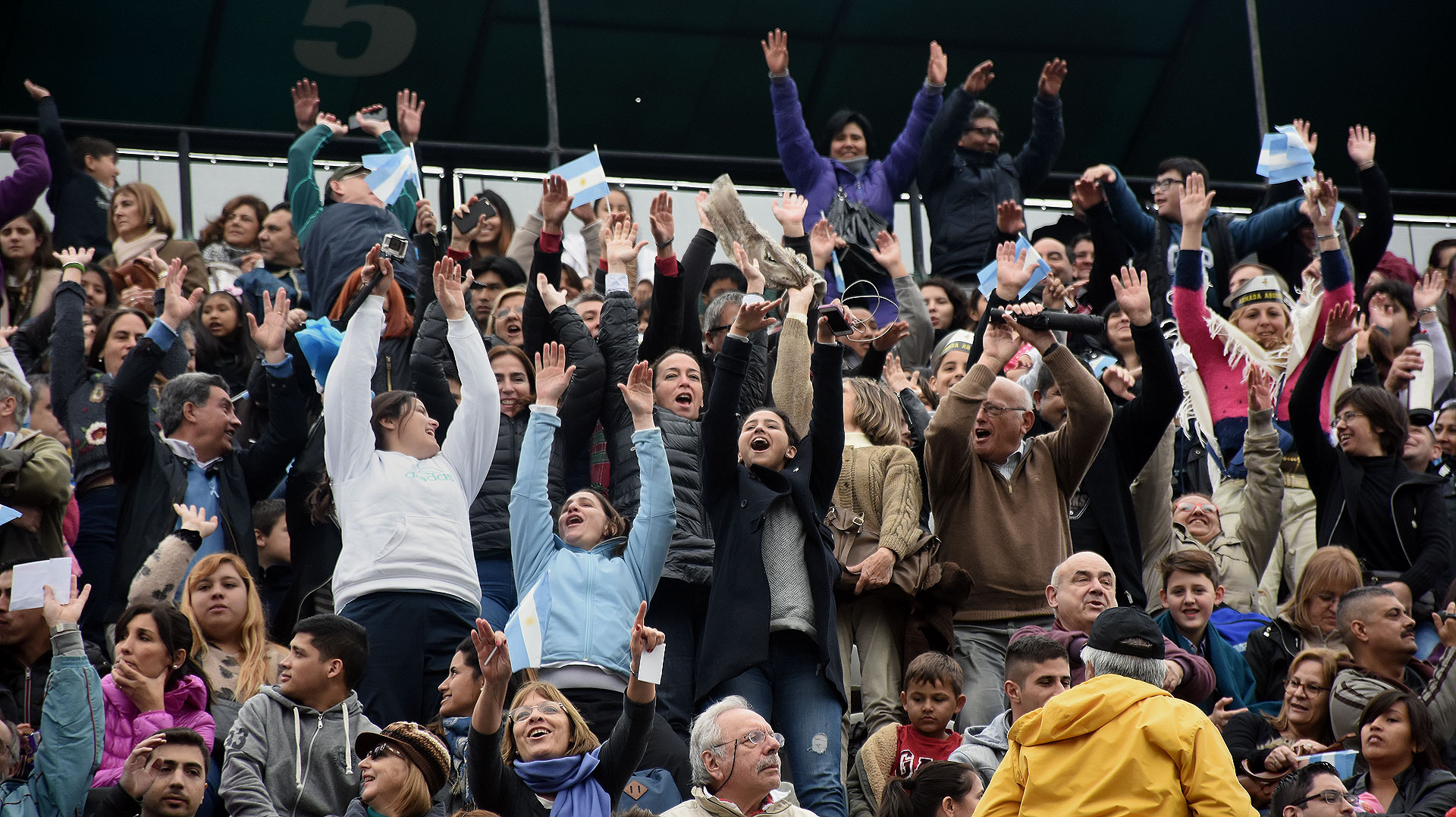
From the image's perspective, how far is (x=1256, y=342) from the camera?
976 cm

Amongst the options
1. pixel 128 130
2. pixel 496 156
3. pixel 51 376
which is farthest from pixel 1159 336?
pixel 128 130

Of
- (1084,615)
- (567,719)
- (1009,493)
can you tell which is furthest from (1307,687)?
(567,719)

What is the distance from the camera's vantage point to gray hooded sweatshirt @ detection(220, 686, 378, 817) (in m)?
5.99

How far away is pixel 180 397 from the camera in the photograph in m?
7.97

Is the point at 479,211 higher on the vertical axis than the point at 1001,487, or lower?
higher

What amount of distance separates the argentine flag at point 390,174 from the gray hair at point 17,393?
200cm

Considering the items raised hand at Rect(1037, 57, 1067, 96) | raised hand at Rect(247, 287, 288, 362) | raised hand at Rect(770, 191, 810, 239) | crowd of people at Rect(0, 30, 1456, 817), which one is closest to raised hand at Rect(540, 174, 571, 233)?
crowd of people at Rect(0, 30, 1456, 817)

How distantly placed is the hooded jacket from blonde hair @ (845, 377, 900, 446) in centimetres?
321

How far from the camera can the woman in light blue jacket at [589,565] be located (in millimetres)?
6676

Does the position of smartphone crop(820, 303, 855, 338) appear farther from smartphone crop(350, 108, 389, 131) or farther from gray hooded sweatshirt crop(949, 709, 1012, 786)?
smartphone crop(350, 108, 389, 131)

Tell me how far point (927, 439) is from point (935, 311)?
3.32 metres

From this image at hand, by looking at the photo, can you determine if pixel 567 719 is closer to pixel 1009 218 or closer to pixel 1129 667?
pixel 1129 667

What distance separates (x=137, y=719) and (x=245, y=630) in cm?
71

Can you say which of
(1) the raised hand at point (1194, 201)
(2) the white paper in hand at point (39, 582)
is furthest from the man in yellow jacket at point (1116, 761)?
(1) the raised hand at point (1194, 201)
